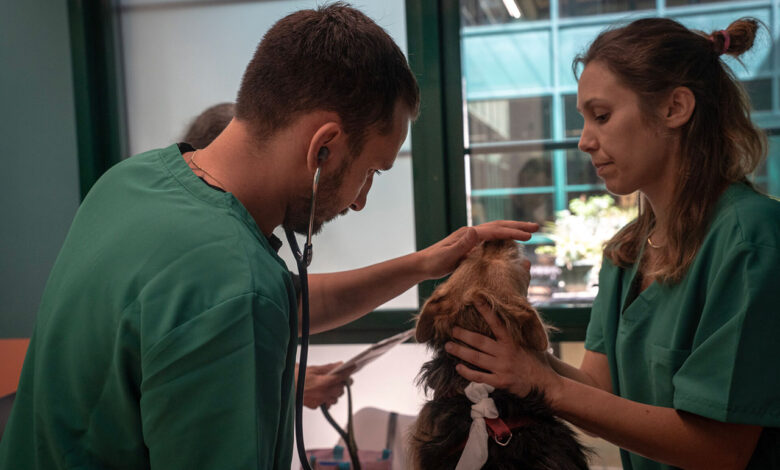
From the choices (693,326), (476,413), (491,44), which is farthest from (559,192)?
(476,413)

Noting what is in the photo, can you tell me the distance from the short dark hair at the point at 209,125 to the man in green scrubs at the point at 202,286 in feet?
3.21

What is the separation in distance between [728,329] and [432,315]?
24.3 inches

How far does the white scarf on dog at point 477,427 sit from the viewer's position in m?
1.27

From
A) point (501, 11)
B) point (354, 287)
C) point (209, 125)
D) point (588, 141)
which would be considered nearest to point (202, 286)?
point (354, 287)

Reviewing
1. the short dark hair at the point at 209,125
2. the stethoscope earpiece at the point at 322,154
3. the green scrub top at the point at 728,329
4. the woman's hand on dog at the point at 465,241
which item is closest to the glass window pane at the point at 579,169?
the woman's hand on dog at the point at 465,241

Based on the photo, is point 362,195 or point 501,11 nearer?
point 362,195

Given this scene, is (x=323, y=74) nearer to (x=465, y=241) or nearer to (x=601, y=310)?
(x=465, y=241)

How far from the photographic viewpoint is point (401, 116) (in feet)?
3.76

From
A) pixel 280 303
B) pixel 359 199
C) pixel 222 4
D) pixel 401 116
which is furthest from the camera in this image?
pixel 222 4

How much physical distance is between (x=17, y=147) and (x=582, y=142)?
2.62 meters

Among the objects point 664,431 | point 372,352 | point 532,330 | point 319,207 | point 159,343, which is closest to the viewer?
point 159,343

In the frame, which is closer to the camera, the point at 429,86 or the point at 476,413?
the point at 476,413

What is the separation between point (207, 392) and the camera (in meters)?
0.80

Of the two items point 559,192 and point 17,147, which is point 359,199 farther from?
point 17,147
